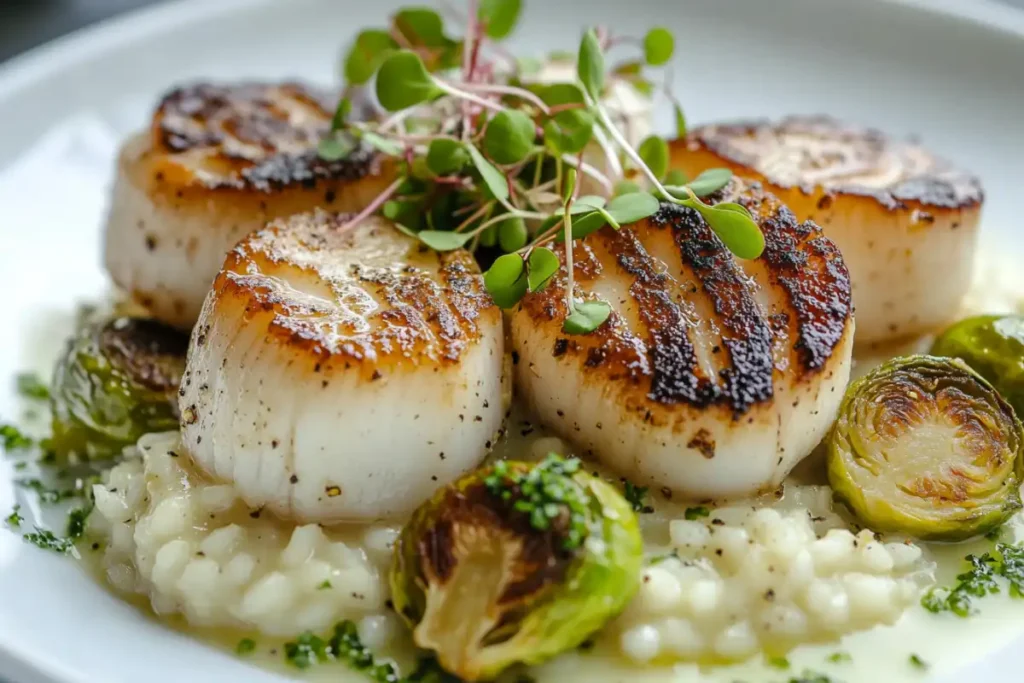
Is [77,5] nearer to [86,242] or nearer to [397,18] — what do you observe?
[86,242]

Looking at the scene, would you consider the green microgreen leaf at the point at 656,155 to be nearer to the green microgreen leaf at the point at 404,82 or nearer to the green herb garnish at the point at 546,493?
the green microgreen leaf at the point at 404,82

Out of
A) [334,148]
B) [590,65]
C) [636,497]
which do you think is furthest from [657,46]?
[636,497]

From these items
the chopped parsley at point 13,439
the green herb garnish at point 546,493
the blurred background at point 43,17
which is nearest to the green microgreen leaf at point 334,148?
the chopped parsley at point 13,439

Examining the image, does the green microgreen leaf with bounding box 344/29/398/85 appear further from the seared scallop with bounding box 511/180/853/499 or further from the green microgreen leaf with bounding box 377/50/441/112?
the seared scallop with bounding box 511/180/853/499

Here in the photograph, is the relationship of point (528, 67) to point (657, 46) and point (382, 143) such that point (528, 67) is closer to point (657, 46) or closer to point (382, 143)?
point (657, 46)

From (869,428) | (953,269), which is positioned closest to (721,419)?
(869,428)
